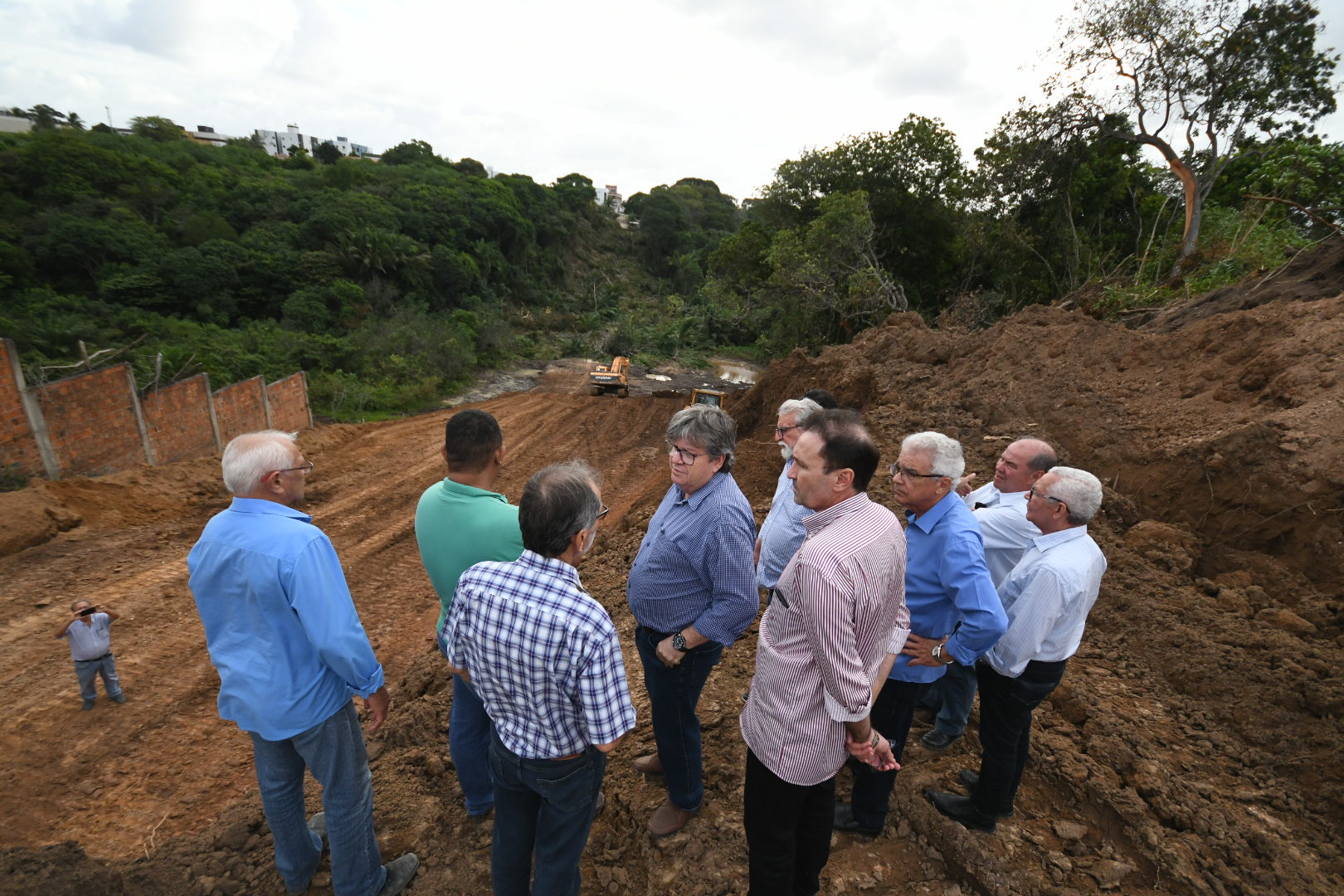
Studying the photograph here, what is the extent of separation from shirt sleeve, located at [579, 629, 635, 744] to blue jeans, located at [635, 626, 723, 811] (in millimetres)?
591

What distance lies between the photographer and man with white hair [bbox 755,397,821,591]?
2891 mm

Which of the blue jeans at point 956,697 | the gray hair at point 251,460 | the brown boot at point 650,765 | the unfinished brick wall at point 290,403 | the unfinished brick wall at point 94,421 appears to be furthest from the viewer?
the unfinished brick wall at point 290,403

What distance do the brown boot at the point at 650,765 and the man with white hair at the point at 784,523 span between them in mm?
1001

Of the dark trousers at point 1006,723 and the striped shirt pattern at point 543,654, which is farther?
the dark trousers at point 1006,723

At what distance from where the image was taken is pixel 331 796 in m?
2.25

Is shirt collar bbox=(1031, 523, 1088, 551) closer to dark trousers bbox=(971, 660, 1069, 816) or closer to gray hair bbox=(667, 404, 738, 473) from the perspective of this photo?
dark trousers bbox=(971, 660, 1069, 816)

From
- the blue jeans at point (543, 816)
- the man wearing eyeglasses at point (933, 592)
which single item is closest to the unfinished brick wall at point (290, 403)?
the blue jeans at point (543, 816)

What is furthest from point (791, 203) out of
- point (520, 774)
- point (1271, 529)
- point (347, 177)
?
point (347, 177)

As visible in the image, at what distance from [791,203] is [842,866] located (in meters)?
19.6

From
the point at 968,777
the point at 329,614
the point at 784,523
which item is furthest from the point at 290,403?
the point at 968,777

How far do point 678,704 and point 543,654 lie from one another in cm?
94

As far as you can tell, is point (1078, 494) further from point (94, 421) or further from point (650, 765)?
point (94, 421)

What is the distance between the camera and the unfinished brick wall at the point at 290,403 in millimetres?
11234

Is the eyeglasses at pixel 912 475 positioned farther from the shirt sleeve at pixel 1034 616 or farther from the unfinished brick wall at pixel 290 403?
the unfinished brick wall at pixel 290 403
